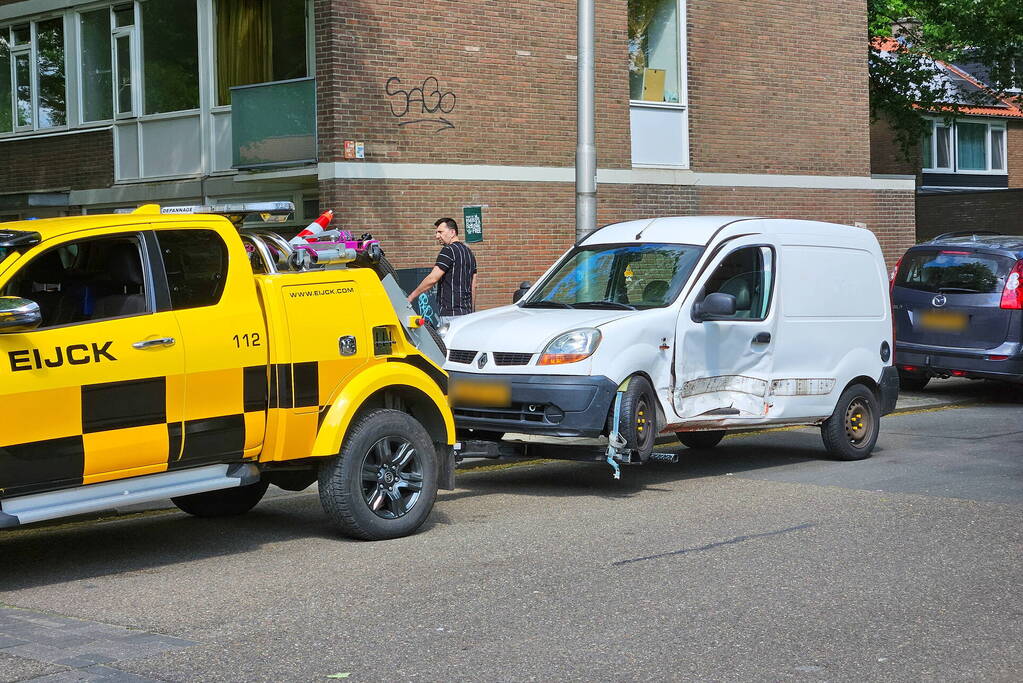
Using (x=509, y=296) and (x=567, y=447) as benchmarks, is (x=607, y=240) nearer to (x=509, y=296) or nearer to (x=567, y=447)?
(x=567, y=447)

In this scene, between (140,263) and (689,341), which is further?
(689,341)

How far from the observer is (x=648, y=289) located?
9.77 metres

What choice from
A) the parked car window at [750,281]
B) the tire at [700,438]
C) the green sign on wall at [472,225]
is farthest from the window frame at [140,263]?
the green sign on wall at [472,225]

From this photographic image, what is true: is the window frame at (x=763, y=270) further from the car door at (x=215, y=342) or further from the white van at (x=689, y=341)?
the car door at (x=215, y=342)

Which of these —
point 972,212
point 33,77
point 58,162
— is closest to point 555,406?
point 58,162

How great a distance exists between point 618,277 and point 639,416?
1.44 meters

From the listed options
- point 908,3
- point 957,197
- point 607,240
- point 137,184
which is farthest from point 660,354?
point 957,197

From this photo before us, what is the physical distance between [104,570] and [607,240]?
15.8 feet

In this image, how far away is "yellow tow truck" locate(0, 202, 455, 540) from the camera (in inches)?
251

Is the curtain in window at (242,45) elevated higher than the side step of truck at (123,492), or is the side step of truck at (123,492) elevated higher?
the curtain in window at (242,45)

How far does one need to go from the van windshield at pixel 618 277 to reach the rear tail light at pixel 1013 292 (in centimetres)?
581

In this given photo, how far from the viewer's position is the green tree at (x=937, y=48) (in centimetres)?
2573

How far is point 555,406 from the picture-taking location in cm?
881

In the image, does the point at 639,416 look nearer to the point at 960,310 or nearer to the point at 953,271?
the point at 960,310
